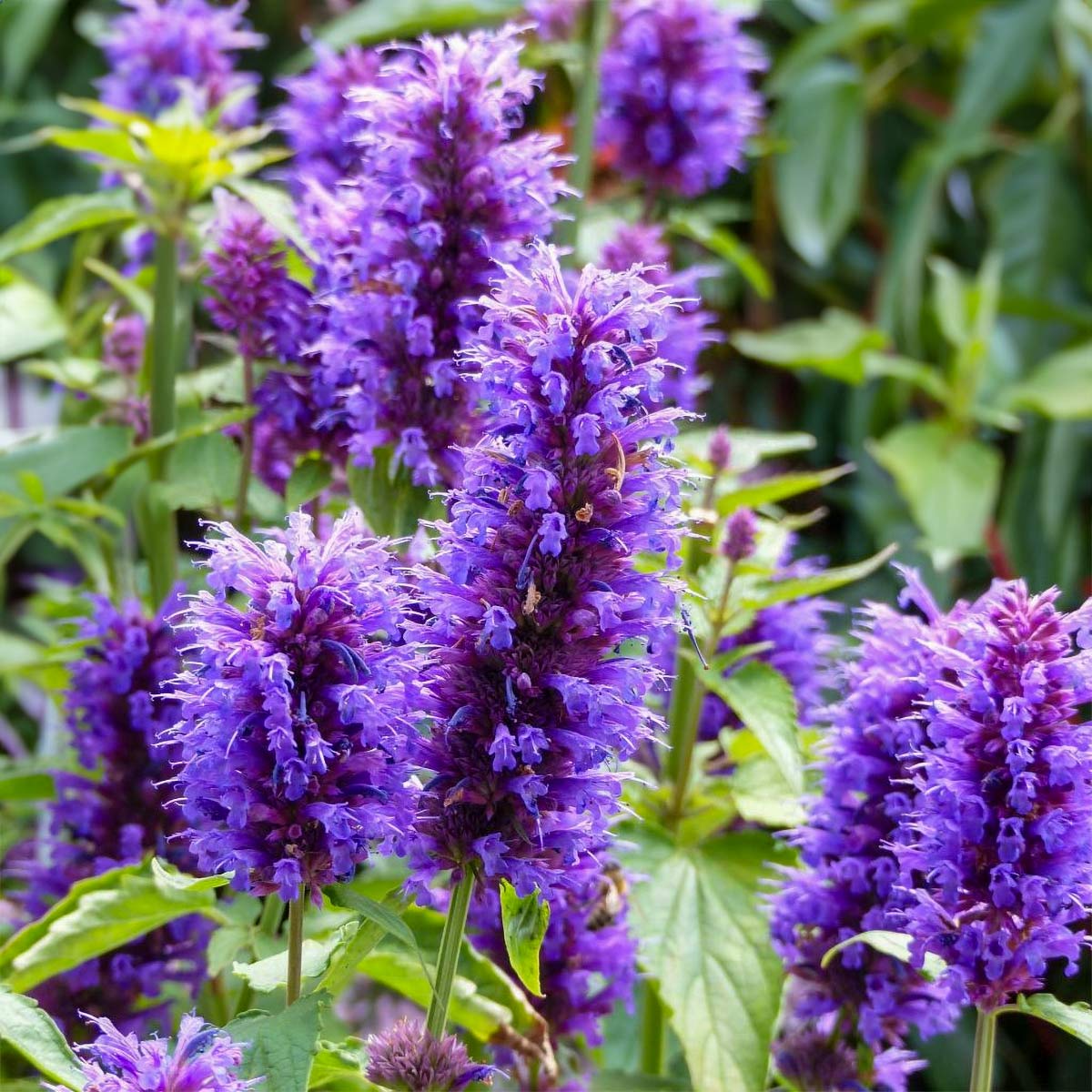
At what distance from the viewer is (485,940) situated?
1.14m

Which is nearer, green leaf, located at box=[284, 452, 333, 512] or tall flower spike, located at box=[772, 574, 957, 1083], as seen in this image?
tall flower spike, located at box=[772, 574, 957, 1083]

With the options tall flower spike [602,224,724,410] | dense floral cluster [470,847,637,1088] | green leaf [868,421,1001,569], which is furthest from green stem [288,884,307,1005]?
green leaf [868,421,1001,569]

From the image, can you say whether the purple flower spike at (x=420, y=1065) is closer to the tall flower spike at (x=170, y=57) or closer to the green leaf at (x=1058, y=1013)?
the green leaf at (x=1058, y=1013)

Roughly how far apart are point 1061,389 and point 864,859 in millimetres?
1216

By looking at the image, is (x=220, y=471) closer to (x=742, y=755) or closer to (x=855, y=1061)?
(x=742, y=755)

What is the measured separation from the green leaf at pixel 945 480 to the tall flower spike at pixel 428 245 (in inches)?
33.0

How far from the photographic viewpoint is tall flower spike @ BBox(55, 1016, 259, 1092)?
712 mm

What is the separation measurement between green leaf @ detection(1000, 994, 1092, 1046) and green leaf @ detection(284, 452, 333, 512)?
552 mm

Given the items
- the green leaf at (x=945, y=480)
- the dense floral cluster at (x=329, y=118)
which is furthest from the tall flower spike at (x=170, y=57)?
the green leaf at (x=945, y=480)

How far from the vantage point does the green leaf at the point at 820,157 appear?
86.3 inches

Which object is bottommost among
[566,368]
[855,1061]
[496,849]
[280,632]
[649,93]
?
[855,1061]

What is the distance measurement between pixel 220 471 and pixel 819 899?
1.74ft

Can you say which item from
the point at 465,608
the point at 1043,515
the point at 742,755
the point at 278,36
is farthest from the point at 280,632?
the point at 278,36

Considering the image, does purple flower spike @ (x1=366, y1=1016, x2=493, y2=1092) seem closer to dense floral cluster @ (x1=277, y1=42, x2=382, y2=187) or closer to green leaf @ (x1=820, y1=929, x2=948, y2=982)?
green leaf @ (x1=820, y1=929, x2=948, y2=982)
